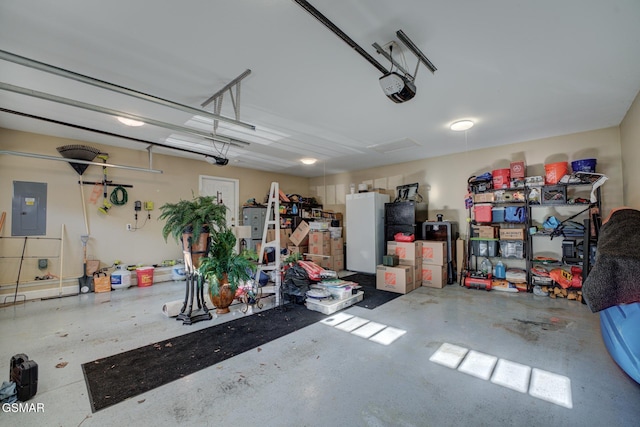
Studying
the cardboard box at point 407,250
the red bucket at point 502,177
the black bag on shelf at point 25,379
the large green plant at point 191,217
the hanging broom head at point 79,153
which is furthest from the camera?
the cardboard box at point 407,250

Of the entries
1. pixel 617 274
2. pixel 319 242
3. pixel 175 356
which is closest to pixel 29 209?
pixel 175 356

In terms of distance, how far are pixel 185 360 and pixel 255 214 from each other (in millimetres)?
4719

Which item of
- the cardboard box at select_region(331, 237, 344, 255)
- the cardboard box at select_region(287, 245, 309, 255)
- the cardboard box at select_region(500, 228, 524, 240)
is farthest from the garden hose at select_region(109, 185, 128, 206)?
the cardboard box at select_region(500, 228, 524, 240)

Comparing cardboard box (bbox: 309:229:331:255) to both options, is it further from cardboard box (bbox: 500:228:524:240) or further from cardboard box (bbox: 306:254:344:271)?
cardboard box (bbox: 500:228:524:240)

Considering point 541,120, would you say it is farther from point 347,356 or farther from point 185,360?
point 185,360

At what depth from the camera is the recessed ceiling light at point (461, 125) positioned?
3.95m

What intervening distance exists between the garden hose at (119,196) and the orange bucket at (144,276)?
1.36 m

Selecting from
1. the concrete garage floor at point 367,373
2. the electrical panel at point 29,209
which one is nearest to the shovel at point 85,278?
the electrical panel at point 29,209

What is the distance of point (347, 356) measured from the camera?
2453 millimetres

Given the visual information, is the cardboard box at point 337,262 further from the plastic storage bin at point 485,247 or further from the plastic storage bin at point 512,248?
the plastic storage bin at point 512,248

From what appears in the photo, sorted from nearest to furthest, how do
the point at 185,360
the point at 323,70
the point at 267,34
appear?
the point at 267,34 < the point at 185,360 < the point at 323,70

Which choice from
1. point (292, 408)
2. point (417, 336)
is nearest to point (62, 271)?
point (292, 408)

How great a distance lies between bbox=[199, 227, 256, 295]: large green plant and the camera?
3.42m

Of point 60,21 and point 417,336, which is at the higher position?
point 60,21
